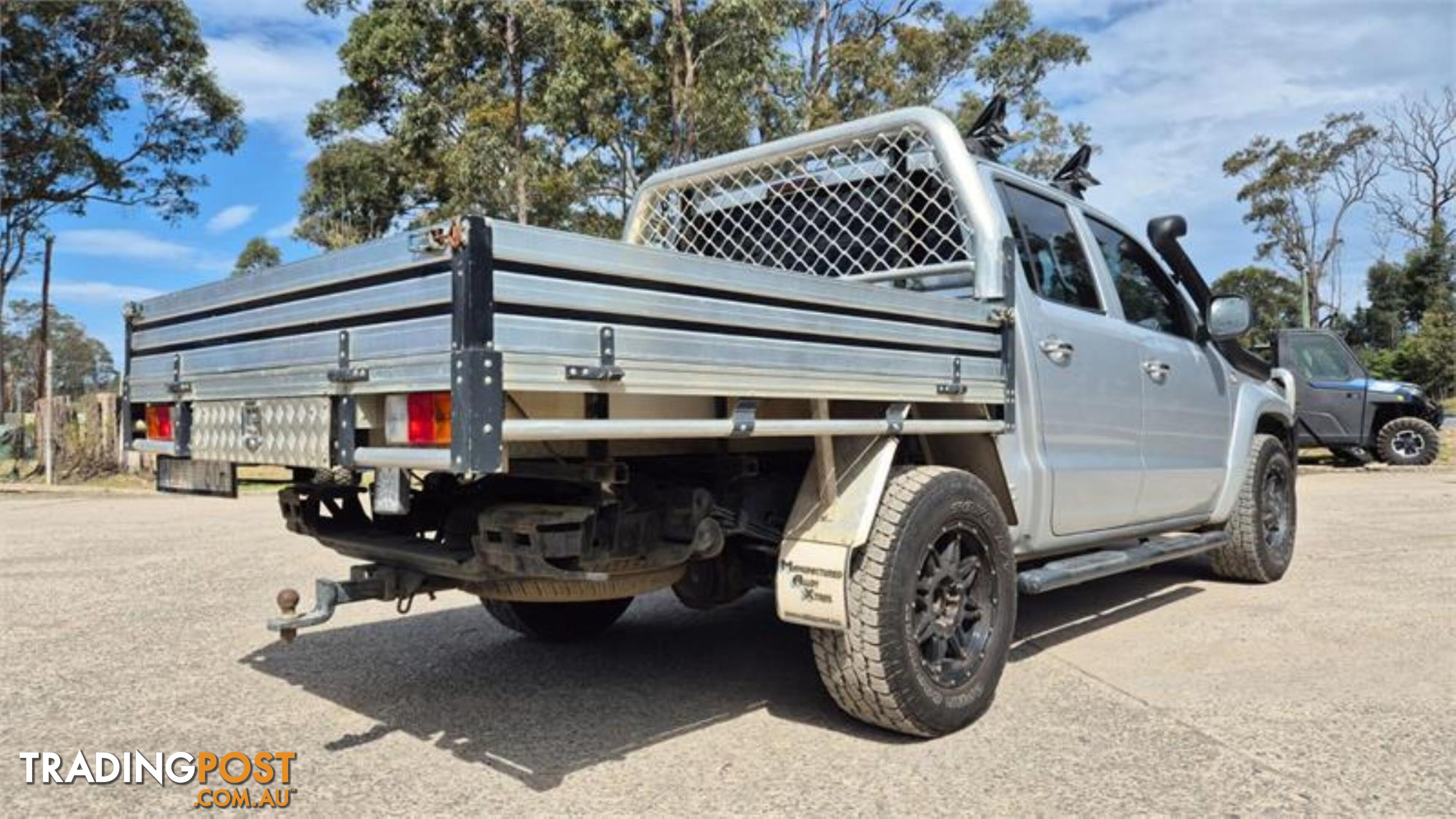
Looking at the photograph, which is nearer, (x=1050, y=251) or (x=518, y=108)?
(x=1050, y=251)

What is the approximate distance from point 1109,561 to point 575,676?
2.46m

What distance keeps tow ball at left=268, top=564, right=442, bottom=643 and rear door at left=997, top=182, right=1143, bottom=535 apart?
101 inches

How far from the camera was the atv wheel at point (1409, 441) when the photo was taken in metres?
16.3

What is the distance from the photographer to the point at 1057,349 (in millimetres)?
4379

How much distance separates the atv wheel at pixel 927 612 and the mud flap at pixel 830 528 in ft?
0.24

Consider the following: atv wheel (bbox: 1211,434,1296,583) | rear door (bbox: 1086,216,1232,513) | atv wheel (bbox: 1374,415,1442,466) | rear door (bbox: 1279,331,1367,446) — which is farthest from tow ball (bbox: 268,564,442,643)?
atv wheel (bbox: 1374,415,1442,466)

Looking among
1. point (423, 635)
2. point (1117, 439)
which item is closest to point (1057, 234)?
point (1117, 439)

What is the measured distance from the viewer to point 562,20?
18.0 m

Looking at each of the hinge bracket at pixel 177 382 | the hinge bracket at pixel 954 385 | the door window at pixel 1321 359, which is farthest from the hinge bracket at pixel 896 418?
the door window at pixel 1321 359

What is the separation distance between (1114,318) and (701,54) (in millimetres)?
14959

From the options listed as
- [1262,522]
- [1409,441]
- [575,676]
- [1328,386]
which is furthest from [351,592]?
[1409,441]

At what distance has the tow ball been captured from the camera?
3309 mm

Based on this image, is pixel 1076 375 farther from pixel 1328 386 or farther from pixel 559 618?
pixel 1328 386

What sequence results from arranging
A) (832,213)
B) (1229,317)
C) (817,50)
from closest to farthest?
(832,213)
(1229,317)
(817,50)
